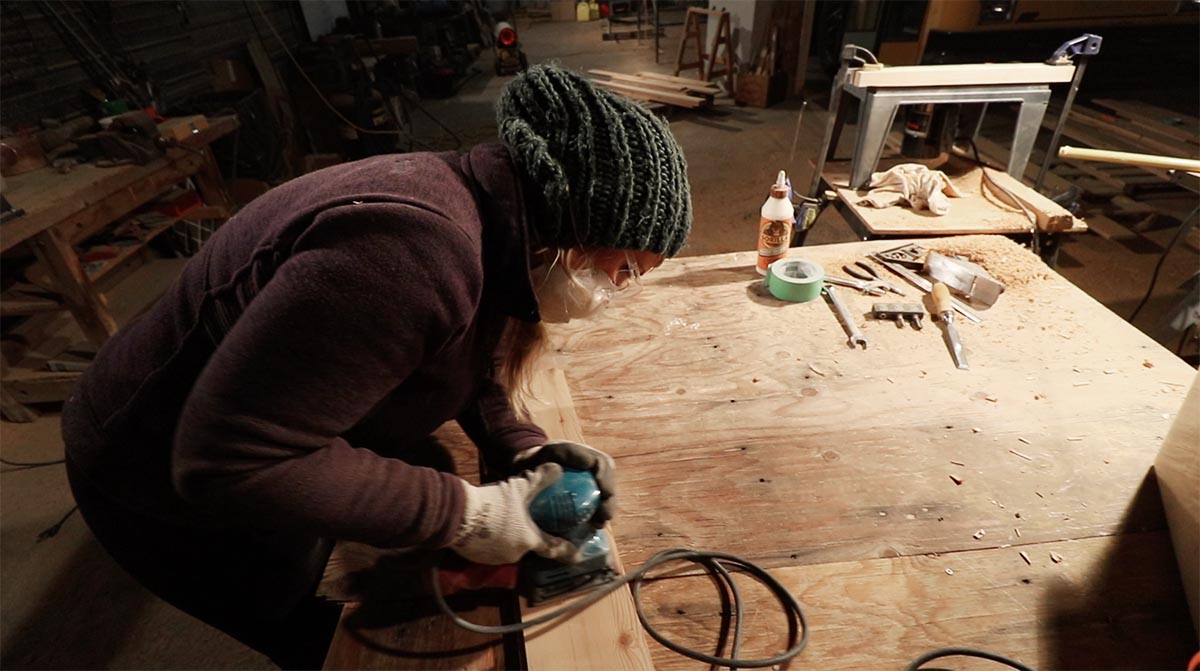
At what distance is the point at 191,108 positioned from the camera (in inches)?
149

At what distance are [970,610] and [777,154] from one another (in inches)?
186

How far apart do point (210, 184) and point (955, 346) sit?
3.72 metres

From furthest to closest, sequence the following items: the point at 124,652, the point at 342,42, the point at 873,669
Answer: the point at 342,42, the point at 124,652, the point at 873,669

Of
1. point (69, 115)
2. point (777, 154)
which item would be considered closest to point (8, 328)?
point (69, 115)

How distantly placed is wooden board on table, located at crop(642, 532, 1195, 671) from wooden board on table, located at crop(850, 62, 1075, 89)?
1667 millimetres

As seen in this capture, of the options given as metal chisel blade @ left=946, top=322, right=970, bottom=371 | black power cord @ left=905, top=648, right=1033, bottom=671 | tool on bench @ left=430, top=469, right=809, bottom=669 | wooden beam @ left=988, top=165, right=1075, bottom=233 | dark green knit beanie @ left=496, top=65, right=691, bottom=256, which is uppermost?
dark green knit beanie @ left=496, top=65, right=691, bottom=256

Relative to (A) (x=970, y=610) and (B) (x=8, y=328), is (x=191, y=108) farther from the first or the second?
(A) (x=970, y=610)

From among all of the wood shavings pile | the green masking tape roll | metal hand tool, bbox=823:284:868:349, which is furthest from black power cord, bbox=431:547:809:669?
the wood shavings pile

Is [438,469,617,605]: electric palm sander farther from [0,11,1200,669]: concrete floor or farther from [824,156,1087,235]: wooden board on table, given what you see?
[824,156,1087,235]: wooden board on table

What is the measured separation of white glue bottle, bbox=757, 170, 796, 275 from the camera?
1.55m

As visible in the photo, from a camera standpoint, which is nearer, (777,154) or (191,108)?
(191,108)

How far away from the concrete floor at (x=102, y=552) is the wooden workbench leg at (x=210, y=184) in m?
1.34

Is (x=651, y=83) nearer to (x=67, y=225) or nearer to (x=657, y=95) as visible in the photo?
(x=657, y=95)

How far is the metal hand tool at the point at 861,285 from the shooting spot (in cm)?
155
